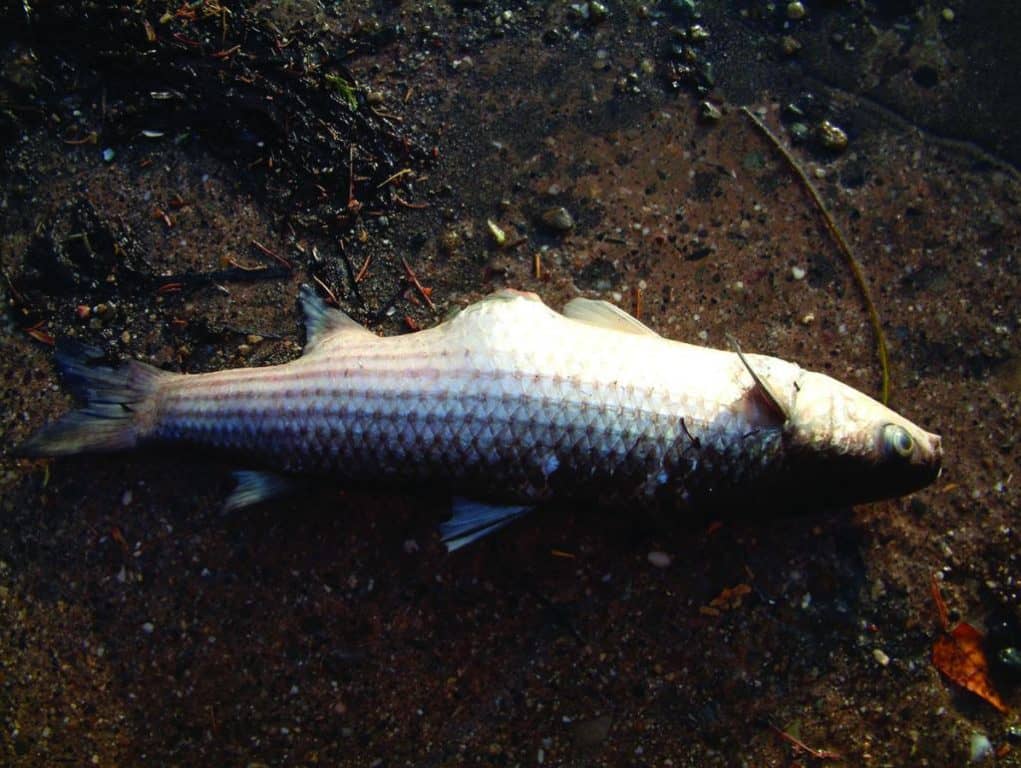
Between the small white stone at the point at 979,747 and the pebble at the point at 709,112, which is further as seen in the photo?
the pebble at the point at 709,112

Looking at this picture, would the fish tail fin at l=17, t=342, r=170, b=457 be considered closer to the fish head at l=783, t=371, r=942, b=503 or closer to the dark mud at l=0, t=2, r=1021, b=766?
the dark mud at l=0, t=2, r=1021, b=766

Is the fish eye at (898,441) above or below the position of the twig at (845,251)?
below

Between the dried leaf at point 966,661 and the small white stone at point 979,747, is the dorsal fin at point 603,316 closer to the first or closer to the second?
the dried leaf at point 966,661

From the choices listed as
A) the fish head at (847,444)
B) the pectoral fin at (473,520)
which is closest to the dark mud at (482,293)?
the pectoral fin at (473,520)

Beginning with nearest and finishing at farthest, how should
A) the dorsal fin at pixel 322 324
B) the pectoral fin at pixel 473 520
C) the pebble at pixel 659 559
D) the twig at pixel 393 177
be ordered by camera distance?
the pectoral fin at pixel 473 520 → the dorsal fin at pixel 322 324 → the pebble at pixel 659 559 → the twig at pixel 393 177

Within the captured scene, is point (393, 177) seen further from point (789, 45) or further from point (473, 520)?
point (789, 45)

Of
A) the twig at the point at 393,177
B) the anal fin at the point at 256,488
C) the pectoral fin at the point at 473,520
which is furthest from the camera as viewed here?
the twig at the point at 393,177
